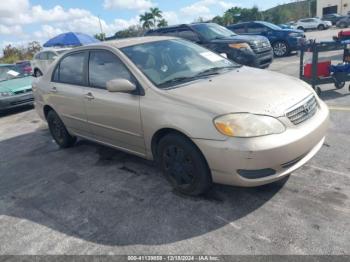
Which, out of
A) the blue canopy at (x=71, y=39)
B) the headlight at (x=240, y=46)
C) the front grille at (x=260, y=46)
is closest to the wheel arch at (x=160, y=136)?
the headlight at (x=240, y=46)

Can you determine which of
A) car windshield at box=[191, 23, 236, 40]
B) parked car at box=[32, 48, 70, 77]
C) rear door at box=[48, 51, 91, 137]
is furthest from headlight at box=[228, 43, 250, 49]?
parked car at box=[32, 48, 70, 77]

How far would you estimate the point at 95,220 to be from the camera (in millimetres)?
3219

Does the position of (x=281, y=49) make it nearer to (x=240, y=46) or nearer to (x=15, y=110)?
(x=240, y=46)

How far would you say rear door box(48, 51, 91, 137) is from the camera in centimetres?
448

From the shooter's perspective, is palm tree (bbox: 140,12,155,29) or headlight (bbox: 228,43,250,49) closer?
headlight (bbox: 228,43,250,49)

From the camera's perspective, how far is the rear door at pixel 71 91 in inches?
177

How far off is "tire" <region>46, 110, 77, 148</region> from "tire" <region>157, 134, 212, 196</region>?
2.40 m

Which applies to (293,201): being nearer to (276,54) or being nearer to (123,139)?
(123,139)

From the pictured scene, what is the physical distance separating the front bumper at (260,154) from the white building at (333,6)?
58.4 metres

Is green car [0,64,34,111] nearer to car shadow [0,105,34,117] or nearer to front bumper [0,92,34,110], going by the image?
front bumper [0,92,34,110]

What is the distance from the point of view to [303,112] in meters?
3.13

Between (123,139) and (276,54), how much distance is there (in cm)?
1234

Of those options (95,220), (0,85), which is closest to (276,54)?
(0,85)

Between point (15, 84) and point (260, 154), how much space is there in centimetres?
870
